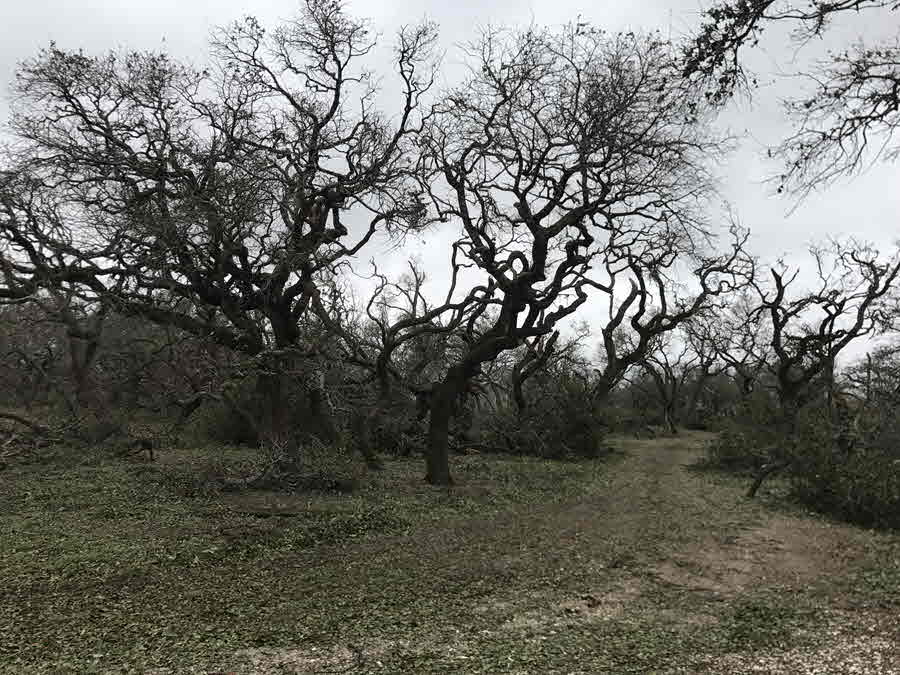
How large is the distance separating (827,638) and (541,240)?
7301 mm

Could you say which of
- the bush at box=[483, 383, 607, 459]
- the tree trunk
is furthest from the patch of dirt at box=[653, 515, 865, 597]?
the bush at box=[483, 383, 607, 459]

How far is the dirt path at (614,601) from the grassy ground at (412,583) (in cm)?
2

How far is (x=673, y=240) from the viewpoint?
16031 millimetres

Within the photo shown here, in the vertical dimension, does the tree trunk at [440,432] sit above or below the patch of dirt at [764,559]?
above

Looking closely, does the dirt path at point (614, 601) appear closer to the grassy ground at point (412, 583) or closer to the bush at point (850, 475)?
the grassy ground at point (412, 583)

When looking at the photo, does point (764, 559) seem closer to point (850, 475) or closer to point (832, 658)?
point (832, 658)

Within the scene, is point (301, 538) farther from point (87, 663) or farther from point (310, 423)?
point (310, 423)

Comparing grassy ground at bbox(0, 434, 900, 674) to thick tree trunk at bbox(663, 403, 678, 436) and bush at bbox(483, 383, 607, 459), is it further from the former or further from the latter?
thick tree trunk at bbox(663, 403, 678, 436)

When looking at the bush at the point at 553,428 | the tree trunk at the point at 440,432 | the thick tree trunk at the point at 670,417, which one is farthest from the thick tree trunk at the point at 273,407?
the thick tree trunk at the point at 670,417

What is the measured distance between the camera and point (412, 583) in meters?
5.76

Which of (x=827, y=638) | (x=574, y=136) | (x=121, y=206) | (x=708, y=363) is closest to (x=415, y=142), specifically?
(x=574, y=136)

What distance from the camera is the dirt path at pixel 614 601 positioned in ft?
13.8

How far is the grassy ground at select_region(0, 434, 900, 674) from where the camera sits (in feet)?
13.9

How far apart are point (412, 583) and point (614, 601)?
1.71 meters
